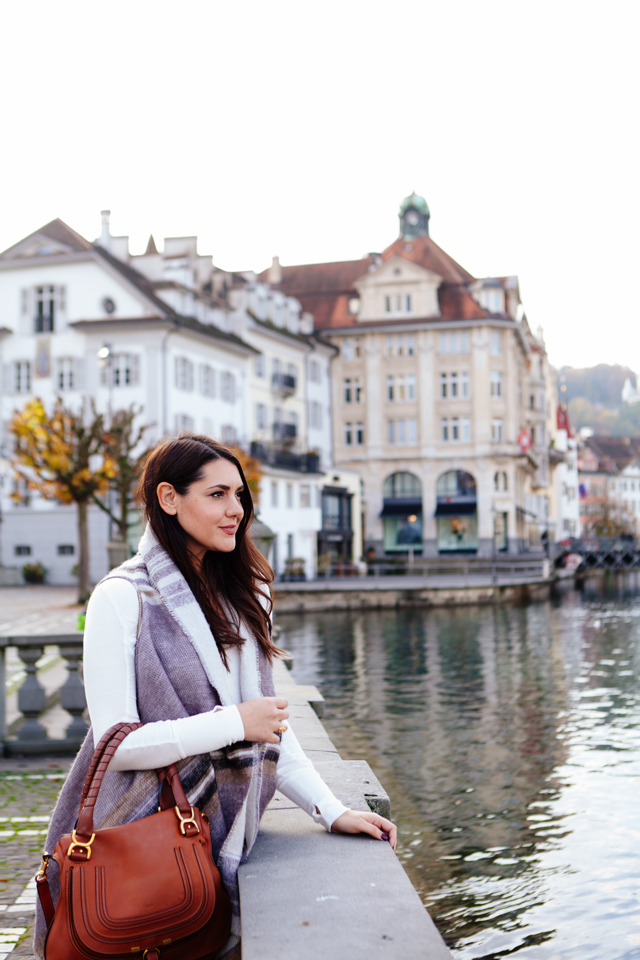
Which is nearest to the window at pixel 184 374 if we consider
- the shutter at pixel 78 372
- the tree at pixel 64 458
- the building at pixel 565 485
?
the shutter at pixel 78 372

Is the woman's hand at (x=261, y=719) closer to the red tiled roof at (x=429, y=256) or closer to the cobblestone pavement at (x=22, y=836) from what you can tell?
the cobblestone pavement at (x=22, y=836)

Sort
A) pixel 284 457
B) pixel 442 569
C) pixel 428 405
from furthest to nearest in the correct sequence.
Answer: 1. pixel 428 405
2. pixel 442 569
3. pixel 284 457

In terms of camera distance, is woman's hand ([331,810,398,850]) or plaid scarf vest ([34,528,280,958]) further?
woman's hand ([331,810,398,850])

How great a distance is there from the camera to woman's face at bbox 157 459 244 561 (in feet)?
11.0

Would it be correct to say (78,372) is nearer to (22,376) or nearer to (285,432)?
(22,376)

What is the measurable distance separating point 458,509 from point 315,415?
1113 cm

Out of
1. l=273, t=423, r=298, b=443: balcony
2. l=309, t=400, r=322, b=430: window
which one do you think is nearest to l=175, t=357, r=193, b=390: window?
l=273, t=423, r=298, b=443: balcony

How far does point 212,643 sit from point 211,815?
1.55 ft

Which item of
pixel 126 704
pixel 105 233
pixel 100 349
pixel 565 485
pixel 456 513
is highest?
pixel 105 233

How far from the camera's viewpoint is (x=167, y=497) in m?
3.37

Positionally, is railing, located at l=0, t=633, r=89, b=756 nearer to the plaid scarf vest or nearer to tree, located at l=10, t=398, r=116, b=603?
the plaid scarf vest

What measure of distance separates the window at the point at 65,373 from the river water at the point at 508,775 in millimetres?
23361

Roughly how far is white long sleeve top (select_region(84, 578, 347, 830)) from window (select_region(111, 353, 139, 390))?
44220 mm

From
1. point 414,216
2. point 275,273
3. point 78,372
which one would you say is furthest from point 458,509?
point 78,372
